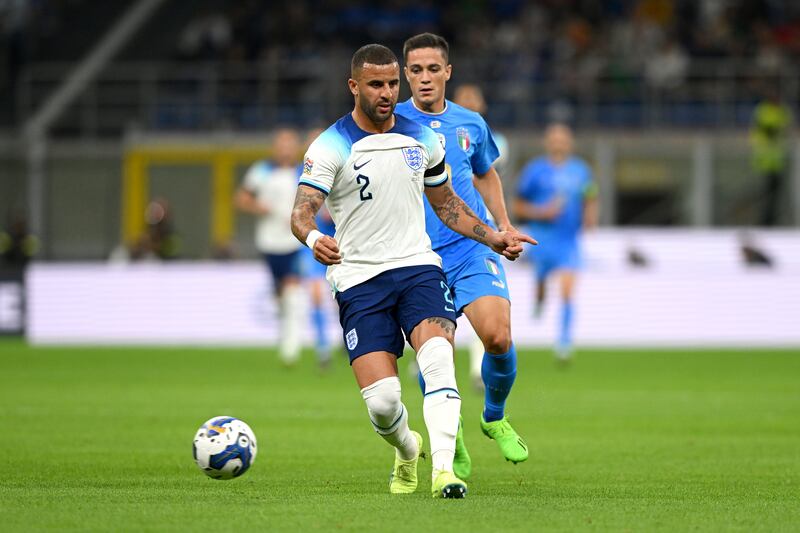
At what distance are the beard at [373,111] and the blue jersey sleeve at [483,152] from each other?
1603mm

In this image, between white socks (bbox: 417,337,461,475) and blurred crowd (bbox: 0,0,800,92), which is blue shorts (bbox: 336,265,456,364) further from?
blurred crowd (bbox: 0,0,800,92)

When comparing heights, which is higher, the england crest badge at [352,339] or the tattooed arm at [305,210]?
the tattooed arm at [305,210]

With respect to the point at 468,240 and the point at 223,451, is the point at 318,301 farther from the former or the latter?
the point at 223,451

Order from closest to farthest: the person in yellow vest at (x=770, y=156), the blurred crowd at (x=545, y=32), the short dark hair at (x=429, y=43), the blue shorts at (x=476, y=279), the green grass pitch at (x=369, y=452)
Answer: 1. the green grass pitch at (x=369, y=452)
2. the blue shorts at (x=476, y=279)
3. the short dark hair at (x=429, y=43)
4. the person in yellow vest at (x=770, y=156)
5. the blurred crowd at (x=545, y=32)

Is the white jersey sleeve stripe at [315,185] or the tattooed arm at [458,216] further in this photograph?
the tattooed arm at [458,216]

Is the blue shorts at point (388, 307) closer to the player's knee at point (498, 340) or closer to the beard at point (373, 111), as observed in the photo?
the beard at point (373, 111)

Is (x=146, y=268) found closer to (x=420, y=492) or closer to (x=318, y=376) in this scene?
(x=318, y=376)

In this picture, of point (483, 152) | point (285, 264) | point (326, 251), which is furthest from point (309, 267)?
point (326, 251)

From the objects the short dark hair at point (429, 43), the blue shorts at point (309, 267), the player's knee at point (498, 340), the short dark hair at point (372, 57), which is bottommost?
the blue shorts at point (309, 267)

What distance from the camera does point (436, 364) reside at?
7273mm

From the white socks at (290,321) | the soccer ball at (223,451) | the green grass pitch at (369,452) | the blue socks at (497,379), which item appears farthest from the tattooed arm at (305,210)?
the white socks at (290,321)

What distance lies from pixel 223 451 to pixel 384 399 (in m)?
1.02

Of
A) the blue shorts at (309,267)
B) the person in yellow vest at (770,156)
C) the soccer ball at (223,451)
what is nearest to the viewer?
the soccer ball at (223,451)

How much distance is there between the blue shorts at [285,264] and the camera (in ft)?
58.7
